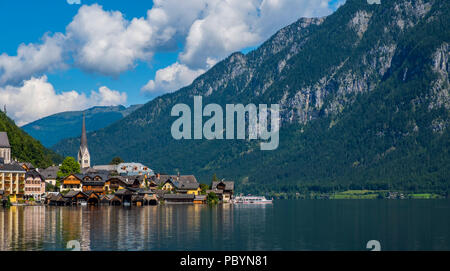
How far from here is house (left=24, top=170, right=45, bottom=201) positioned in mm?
185250

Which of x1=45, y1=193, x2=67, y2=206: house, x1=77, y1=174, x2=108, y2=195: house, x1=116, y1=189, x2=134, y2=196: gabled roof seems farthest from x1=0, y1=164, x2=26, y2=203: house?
x1=116, y1=189, x2=134, y2=196: gabled roof

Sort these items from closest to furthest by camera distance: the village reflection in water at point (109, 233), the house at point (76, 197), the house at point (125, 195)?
the village reflection in water at point (109, 233), the house at point (76, 197), the house at point (125, 195)

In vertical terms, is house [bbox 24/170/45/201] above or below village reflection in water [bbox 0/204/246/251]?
above

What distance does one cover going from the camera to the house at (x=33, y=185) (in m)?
185

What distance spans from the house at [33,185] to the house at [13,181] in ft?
8.62

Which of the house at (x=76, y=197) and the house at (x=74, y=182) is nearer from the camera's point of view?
the house at (x=76, y=197)

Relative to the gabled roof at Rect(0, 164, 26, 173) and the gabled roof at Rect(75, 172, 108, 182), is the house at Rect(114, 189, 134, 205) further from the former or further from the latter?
the gabled roof at Rect(0, 164, 26, 173)

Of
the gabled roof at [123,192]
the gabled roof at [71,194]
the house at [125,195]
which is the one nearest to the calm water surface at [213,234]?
the gabled roof at [71,194]

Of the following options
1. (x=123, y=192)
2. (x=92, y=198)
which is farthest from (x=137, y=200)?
(x=92, y=198)

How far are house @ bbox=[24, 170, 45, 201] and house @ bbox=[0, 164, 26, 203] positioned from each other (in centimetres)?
263

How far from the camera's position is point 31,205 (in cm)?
17100

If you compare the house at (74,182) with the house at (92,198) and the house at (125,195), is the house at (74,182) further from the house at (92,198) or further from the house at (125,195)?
the house at (125,195)
